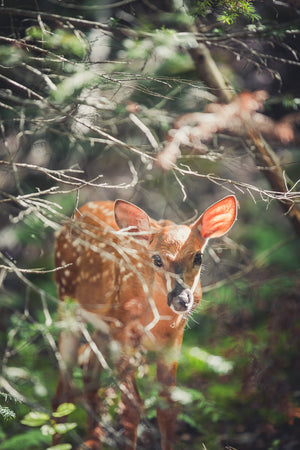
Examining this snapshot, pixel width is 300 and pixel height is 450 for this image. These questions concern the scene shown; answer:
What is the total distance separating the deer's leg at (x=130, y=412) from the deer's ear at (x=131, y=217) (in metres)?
0.62

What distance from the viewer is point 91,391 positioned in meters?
2.02

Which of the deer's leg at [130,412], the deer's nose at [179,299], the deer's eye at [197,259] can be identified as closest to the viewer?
the deer's nose at [179,299]

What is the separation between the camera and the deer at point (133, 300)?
171 cm

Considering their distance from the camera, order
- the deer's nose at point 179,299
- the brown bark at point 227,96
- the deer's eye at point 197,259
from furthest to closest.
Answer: the brown bark at point 227,96 < the deer's eye at point 197,259 < the deer's nose at point 179,299

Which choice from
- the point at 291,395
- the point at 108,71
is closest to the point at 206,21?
the point at 108,71

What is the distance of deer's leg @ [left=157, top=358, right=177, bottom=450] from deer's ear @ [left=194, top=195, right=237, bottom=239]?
587 millimetres

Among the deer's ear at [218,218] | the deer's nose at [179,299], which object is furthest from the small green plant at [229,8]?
the deer's nose at [179,299]

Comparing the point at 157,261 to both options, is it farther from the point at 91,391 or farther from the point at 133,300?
the point at 91,391

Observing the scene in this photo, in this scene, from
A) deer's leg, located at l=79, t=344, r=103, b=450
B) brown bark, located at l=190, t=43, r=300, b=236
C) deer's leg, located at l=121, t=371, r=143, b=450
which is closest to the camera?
deer's leg, located at l=121, t=371, r=143, b=450

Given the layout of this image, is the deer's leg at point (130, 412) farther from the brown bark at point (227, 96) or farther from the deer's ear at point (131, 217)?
the brown bark at point (227, 96)

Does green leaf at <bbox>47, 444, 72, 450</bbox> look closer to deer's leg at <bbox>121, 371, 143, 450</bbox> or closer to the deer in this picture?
the deer

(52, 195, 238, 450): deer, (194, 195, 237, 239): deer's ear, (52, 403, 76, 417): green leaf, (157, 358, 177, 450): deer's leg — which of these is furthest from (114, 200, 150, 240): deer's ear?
(52, 403, 76, 417): green leaf

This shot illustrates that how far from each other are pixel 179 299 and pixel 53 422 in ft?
3.06

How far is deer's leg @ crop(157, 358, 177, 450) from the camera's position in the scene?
190 centimetres
